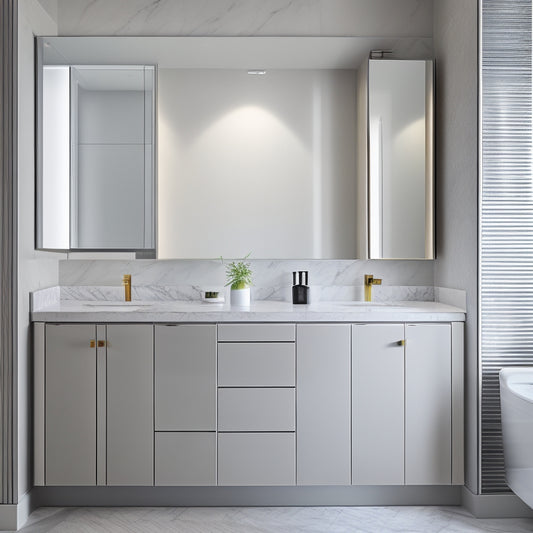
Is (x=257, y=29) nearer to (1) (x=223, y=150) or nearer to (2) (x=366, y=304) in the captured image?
(1) (x=223, y=150)

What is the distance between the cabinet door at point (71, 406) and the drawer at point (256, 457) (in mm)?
577

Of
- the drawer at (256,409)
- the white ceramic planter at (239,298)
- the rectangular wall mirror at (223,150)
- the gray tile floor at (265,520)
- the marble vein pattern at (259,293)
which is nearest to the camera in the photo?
the gray tile floor at (265,520)

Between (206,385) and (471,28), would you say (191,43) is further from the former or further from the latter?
(206,385)

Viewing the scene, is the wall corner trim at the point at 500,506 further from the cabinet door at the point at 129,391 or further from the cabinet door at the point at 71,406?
the cabinet door at the point at 71,406

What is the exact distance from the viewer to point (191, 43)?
2.79 metres

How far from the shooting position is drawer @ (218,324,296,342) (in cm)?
243

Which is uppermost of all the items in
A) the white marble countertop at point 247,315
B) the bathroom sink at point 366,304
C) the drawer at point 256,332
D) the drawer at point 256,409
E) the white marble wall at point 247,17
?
the white marble wall at point 247,17

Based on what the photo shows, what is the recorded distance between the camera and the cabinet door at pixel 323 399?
95.7 inches

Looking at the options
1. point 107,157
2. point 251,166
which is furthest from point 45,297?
point 251,166

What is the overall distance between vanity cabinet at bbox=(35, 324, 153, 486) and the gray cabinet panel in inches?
2.1

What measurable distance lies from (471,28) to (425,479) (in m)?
1.95

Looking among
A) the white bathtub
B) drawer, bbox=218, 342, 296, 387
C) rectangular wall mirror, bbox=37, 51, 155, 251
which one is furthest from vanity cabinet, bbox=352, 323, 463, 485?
rectangular wall mirror, bbox=37, 51, 155, 251

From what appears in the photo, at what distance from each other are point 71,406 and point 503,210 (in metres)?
2.03

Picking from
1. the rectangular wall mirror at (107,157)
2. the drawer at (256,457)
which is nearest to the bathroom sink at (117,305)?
the rectangular wall mirror at (107,157)
